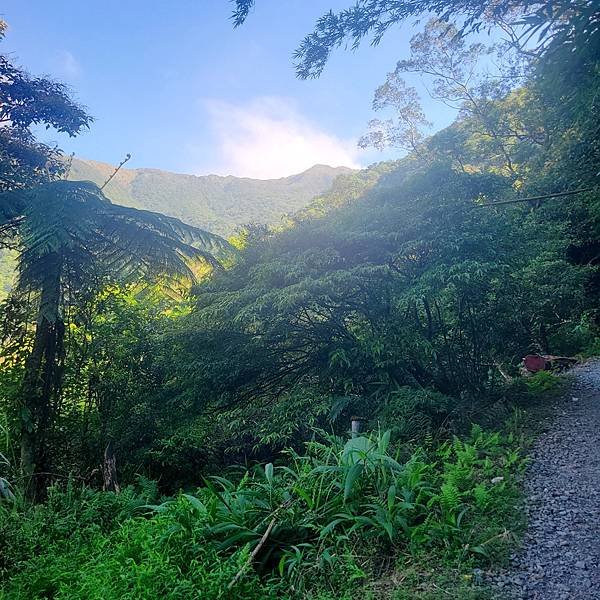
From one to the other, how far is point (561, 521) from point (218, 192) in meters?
49.2

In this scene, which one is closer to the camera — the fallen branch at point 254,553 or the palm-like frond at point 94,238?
the fallen branch at point 254,553

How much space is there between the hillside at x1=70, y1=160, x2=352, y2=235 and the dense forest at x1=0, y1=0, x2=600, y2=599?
96.0 feet

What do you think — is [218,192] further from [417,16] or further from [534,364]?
[417,16]

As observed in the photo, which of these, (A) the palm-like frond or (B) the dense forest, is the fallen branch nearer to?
(B) the dense forest

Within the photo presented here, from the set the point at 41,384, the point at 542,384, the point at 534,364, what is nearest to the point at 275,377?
the point at 41,384

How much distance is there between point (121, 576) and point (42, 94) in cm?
528

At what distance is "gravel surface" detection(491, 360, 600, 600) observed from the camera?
2086mm

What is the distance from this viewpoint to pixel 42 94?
495 cm

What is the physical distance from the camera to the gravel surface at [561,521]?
2086 mm

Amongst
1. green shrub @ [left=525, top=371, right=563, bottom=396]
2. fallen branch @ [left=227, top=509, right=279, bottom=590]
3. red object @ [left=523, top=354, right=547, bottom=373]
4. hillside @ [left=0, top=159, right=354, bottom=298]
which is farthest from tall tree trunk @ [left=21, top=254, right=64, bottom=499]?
hillside @ [left=0, top=159, right=354, bottom=298]

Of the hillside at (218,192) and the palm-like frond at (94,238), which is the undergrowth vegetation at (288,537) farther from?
the hillside at (218,192)

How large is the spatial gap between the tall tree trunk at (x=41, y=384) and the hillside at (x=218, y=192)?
3003cm

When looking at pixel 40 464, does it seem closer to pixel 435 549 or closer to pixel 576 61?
pixel 435 549

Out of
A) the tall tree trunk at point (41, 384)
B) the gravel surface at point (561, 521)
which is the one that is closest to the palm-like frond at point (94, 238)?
the tall tree trunk at point (41, 384)
